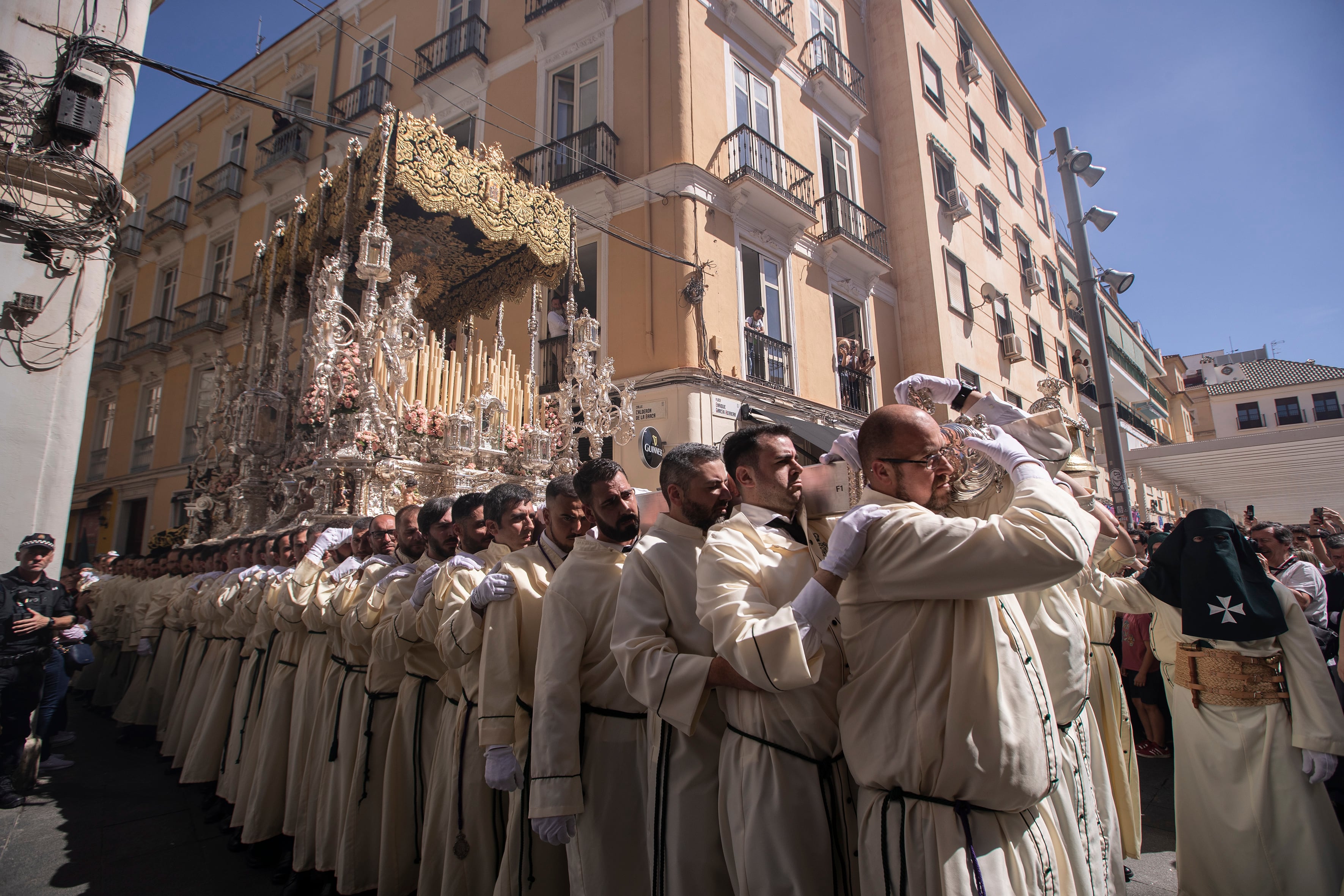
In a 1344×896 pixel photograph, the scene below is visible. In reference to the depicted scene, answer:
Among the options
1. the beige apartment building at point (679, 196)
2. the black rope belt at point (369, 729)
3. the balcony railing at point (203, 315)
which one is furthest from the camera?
the balcony railing at point (203, 315)

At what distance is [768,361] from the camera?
11547mm

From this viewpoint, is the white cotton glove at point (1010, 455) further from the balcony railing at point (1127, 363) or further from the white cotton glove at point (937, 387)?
the balcony railing at point (1127, 363)

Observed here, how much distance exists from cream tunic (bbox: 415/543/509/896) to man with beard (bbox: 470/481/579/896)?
9 centimetres

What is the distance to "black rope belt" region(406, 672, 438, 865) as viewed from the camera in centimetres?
345

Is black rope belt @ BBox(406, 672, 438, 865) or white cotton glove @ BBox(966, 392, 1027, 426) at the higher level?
white cotton glove @ BBox(966, 392, 1027, 426)

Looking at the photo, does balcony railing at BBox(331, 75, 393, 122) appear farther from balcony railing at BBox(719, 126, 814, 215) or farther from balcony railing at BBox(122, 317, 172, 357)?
balcony railing at BBox(719, 126, 814, 215)

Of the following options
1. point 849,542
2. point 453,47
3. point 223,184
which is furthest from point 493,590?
point 223,184

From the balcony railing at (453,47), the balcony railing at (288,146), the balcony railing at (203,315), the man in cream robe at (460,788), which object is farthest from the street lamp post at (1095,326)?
the balcony railing at (203,315)

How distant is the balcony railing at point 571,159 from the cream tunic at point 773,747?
32.5 feet

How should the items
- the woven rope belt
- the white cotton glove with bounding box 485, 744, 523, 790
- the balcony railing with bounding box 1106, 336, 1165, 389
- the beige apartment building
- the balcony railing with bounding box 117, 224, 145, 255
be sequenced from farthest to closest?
the balcony railing with bounding box 1106, 336, 1165, 389 < the balcony railing with bounding box 117, 224, 145, 255 < the beige apartment building < the woven rope belt < the white cotton glove with bounding box 485, 744, 523, 790

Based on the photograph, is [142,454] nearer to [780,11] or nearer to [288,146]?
[288,146]

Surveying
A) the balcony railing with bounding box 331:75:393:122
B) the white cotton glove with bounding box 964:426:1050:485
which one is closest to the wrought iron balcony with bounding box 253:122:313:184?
the balcony railing with bounding box 331:75:393:122

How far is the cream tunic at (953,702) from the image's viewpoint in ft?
5.35

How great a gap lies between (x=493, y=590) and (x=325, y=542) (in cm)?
291
